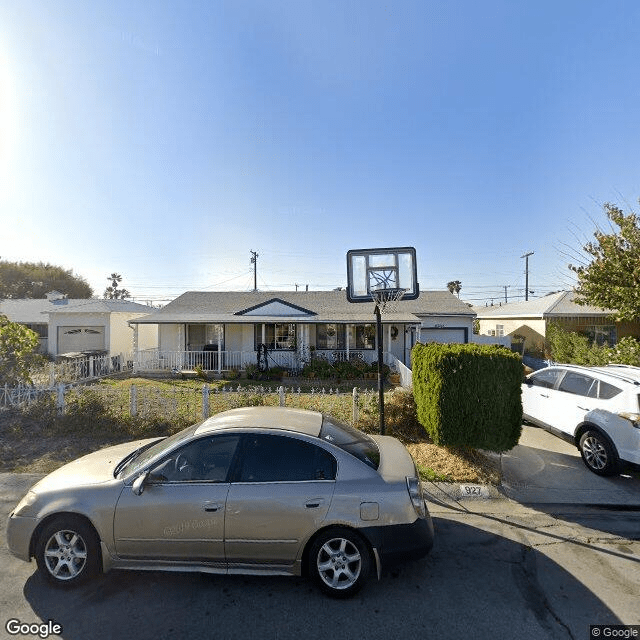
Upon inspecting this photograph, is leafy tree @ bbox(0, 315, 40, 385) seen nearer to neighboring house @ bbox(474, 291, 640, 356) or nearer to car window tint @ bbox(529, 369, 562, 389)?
car window tint @ bbox(529, 369, 562, 389)

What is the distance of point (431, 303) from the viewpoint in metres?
20.0

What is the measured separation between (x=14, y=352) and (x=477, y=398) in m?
10.5

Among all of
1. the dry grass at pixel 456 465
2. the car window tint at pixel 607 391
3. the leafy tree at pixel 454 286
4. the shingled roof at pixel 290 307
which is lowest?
the dry grass at pixel 456 465

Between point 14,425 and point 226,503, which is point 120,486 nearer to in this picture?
point 226,503

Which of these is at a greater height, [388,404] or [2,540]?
[388,404]

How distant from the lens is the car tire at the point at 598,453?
5672 mm

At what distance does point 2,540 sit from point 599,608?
19.5 ft

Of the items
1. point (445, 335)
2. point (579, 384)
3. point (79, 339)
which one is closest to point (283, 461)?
point (579, 384)

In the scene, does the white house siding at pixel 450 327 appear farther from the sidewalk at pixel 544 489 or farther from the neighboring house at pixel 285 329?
the sidewalk at pixel 544 489

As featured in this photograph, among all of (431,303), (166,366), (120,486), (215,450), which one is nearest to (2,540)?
(120,486)

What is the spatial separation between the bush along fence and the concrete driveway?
2916mm

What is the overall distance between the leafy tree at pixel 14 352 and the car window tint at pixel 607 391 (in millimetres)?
12257

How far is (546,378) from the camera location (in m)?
7.63

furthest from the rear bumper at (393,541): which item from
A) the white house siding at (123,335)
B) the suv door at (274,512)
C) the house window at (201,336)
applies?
the white house siding at (123,335)
